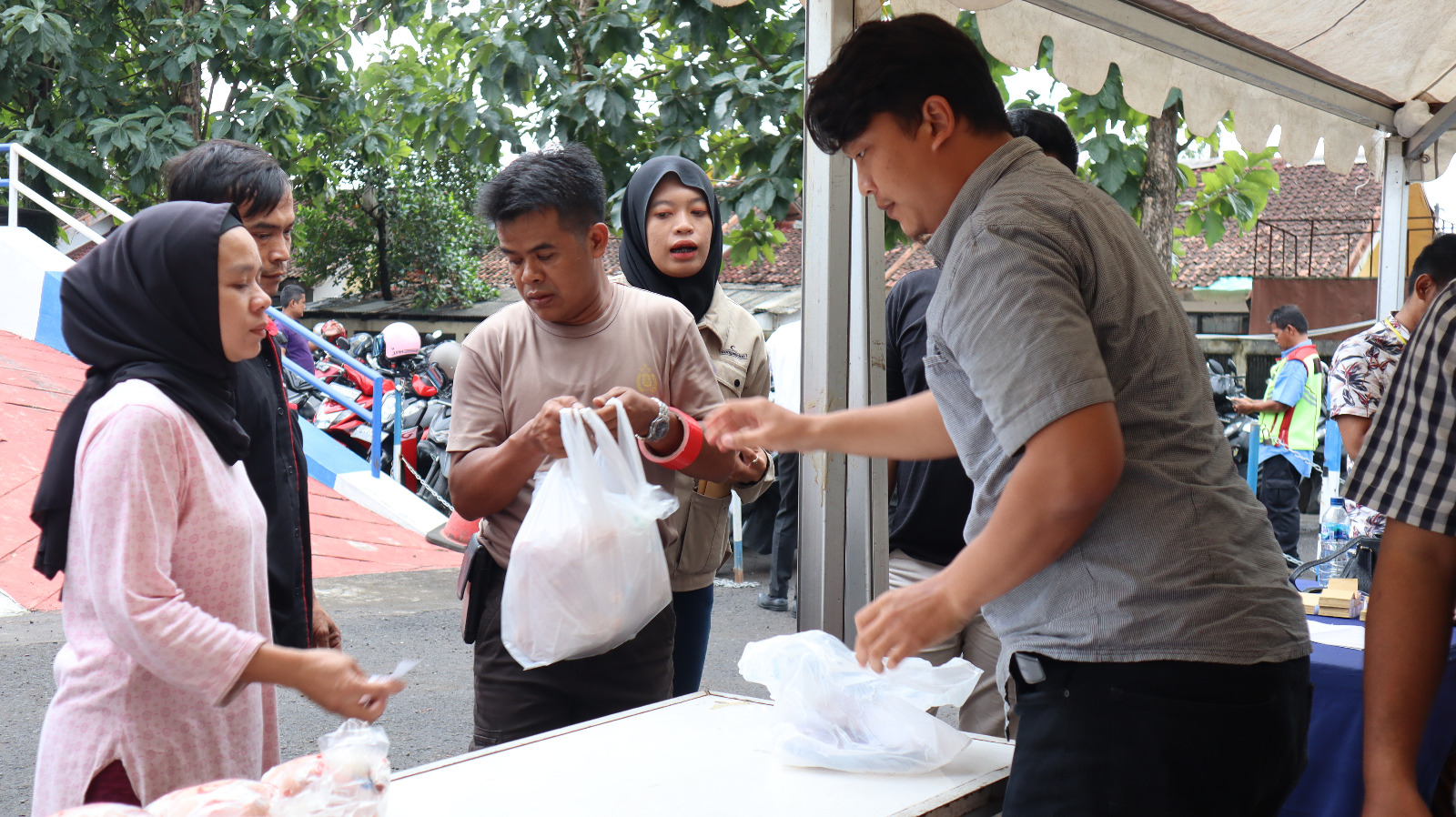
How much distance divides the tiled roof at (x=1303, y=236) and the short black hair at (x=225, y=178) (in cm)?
2066

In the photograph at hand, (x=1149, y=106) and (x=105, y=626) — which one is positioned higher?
(x=1149, y=106)

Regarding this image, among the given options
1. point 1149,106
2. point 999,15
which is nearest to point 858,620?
point 999,15

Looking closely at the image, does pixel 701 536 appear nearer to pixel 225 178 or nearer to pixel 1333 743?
pixel 225 178

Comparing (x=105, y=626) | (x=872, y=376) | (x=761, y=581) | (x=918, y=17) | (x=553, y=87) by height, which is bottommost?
(x=761, y=581)

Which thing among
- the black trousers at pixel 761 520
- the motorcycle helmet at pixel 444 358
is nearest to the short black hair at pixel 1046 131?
the black trousers at pixel 761 520

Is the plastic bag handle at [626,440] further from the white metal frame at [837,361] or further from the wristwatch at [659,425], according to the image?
the white metal frame at [837,361]

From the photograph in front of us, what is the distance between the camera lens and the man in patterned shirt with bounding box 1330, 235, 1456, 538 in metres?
3.60

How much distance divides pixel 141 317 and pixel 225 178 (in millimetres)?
601

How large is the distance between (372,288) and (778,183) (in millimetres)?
15769

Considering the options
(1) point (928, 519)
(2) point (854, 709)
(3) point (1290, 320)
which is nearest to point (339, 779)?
(2) point (854, 709)

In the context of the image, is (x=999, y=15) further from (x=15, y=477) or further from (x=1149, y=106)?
(x=15, y=477)

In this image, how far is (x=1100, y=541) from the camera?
1.31m

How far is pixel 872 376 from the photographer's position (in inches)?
94.8

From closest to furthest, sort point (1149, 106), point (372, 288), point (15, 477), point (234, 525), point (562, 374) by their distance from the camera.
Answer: point (234, 525)
point (562, 374)
point (1149, 106)
point (15, 477)
point (372, 288)
